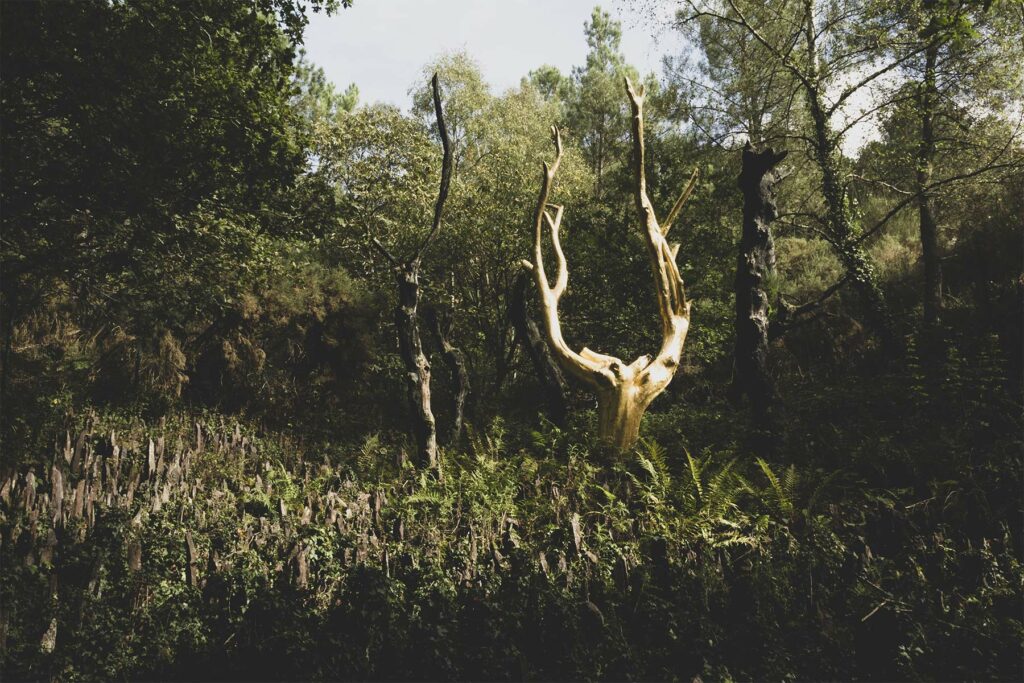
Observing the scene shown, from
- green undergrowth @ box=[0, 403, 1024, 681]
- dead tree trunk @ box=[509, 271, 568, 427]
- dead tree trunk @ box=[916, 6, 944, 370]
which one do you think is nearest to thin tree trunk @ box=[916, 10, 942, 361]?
dead tree trunk @ box=[916, 6, 944, 370]

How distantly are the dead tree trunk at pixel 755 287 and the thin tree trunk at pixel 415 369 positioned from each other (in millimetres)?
3829

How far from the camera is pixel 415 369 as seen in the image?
26.2 feet

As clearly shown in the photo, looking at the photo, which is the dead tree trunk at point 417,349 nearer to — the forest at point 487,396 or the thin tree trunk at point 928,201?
the forest at point 487,396

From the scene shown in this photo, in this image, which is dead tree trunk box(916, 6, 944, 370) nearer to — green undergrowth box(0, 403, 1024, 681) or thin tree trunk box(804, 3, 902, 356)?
thin tree trunk box(804, 3, 902, 356)

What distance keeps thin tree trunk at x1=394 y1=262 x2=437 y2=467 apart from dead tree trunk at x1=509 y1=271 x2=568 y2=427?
6.85 feet

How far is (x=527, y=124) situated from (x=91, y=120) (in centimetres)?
1928

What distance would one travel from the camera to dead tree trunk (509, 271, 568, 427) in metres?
9.59

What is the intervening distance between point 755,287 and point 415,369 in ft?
14.0

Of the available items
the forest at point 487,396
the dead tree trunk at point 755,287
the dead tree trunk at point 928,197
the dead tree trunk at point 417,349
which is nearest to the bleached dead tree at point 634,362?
the forest at point 487,396

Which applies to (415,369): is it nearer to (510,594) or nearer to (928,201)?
(510,594)

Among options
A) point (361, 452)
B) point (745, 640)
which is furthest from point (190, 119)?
point (745, 640)

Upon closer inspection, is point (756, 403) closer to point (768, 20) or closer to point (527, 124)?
point (768, 20)

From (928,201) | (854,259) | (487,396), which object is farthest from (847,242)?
(487,396)

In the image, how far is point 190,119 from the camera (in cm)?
770
